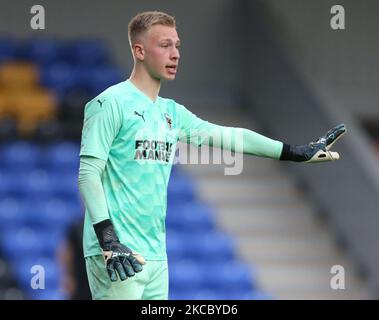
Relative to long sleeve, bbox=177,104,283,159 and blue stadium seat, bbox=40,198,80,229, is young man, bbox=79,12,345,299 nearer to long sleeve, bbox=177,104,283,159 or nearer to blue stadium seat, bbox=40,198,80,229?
long sleeve, bbox=177,104,283,159

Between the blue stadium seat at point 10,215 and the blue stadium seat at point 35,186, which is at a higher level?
the blue stadium seat at point 35,186

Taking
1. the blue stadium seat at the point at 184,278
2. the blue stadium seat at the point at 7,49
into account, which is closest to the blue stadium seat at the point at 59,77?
the blue stadium seat at the point at 7,49

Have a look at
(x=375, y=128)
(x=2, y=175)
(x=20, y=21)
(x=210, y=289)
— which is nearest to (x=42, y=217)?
(x=2, y=175)

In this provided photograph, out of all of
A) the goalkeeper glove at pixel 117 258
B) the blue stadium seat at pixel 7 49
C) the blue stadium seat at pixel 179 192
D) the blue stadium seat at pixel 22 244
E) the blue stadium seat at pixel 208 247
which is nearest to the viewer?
the goalkeeper glove at pixel 117 258

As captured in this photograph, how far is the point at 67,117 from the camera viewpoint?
433 inches

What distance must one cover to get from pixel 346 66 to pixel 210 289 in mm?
2879

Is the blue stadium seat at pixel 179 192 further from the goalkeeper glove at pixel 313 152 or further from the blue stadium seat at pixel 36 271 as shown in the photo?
the goalkeeper glove at pixel 313 152

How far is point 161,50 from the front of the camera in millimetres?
5047

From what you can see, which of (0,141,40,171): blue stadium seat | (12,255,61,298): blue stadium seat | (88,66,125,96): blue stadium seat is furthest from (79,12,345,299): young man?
(88,66,125,96): blue stadium seat

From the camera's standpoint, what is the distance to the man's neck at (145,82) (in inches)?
202

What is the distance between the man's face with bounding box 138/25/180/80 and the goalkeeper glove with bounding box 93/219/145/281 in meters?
0.72

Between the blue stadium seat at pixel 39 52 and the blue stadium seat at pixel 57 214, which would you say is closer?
the blue stadium seat at pixel 57 214

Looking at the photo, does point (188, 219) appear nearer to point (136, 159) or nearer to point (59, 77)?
point (59, 77)

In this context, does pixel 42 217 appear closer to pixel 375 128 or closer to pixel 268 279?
pixel 268 279
